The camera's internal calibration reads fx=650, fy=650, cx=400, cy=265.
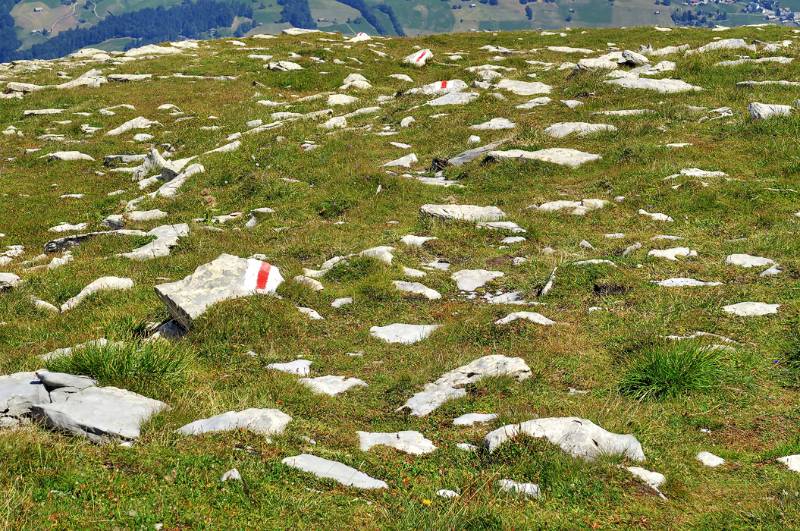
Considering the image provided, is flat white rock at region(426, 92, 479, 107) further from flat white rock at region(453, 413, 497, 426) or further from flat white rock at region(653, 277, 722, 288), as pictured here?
flat white rock at region(453, 413, 497, 426)

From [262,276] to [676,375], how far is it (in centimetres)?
752

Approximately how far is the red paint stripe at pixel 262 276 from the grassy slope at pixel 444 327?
69 cm

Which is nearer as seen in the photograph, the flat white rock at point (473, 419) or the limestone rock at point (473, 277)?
the flat white rock at point (473, 419)

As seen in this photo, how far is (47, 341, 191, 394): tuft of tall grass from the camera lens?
25.9ft

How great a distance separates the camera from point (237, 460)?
20.8ft

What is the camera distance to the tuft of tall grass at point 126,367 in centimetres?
791

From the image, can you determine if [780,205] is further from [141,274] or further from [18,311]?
[18,311]

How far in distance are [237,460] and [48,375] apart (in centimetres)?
282

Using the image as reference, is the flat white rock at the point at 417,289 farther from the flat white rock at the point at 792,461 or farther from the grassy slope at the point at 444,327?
the flat white rock at the point at 792,461

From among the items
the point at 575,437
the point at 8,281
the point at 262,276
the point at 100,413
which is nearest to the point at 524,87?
the point at 262,276

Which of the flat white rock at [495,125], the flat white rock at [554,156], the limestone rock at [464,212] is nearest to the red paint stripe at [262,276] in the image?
the limestone rock at [464,212]

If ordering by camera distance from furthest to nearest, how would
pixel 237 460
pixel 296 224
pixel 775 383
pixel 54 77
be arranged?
pixel 54 77 → pixel 296 224 → pixel 775 383 → pixel 237 460

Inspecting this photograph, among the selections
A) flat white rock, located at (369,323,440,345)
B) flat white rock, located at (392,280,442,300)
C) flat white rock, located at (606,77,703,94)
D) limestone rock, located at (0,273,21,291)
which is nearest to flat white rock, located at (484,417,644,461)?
flat white rock, located at (369,323,440,345)

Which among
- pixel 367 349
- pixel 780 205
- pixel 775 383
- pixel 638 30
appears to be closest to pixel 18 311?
pixel 367 349
